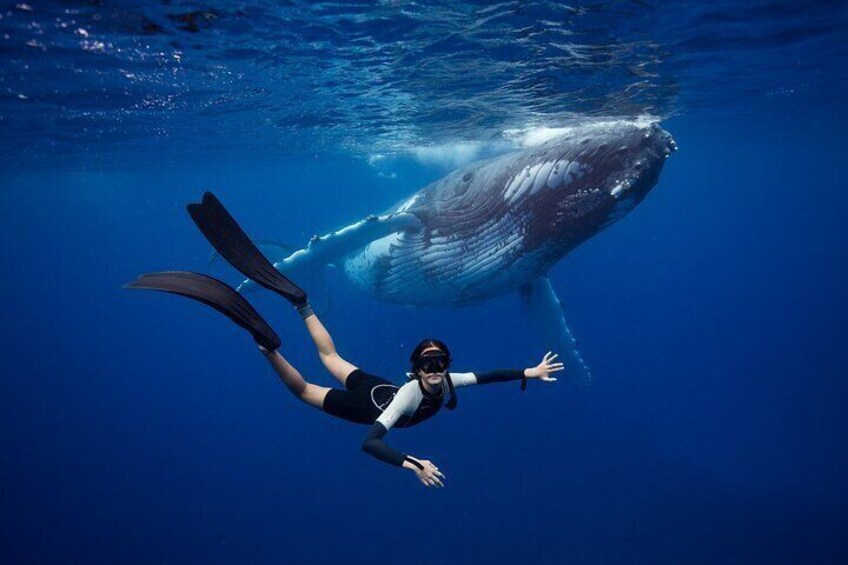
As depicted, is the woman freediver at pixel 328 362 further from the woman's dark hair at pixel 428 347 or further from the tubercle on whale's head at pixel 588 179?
the tubercle on whale's head at pixel 588 179

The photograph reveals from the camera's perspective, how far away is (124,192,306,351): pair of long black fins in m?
4.76

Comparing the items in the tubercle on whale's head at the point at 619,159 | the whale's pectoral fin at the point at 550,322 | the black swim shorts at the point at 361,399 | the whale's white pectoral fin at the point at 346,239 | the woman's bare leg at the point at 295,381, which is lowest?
the whale's pectoral fin at the point at 550,322

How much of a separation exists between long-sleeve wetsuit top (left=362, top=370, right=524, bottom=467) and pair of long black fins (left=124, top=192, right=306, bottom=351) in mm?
1517

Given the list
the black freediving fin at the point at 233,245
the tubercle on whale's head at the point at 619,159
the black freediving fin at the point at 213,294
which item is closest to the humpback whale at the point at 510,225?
the tubercle on whale's head at the point at 619,159

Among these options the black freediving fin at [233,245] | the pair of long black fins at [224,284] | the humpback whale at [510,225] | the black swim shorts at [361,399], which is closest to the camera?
the pair of long black fins at [224,284]

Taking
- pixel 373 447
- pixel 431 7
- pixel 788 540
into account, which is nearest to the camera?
pixel 373 447

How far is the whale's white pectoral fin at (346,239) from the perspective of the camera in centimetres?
876

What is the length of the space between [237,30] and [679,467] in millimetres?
19943

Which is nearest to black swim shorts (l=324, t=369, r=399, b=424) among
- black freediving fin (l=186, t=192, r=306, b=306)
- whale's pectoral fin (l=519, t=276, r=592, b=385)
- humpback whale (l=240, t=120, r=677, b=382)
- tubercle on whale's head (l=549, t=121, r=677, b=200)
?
black freediving fin (l=186, t=192, r=306, b=306)

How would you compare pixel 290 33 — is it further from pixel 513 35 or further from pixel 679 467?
pixel 679 467

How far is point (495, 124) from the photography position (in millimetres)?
18797

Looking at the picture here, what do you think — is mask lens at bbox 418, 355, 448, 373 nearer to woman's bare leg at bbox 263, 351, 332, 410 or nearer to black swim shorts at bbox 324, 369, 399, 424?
black swim shorts at bbox 324, 369, 399, 424

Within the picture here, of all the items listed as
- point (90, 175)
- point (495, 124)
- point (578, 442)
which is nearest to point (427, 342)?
point (495, 124)

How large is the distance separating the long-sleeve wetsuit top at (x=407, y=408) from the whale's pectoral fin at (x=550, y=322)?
5.30 metres
